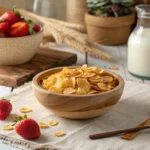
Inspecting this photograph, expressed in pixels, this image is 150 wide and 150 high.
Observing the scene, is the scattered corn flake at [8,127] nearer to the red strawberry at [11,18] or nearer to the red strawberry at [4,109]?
the red strawberry at [4,109]

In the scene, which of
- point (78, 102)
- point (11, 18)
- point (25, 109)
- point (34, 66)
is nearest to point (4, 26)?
point (11, 18)

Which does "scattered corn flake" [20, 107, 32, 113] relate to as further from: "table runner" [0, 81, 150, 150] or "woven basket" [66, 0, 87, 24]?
"woven basket" [66, 0, 87, 24]

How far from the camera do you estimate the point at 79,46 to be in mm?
1416

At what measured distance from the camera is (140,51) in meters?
1.22

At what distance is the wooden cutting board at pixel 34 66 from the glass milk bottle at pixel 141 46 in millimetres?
227

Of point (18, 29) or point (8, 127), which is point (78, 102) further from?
point (18, 29)

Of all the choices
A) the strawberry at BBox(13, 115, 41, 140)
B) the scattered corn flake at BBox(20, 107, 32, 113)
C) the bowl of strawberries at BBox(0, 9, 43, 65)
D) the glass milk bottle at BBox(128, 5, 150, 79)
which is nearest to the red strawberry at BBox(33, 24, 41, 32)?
the bowl of strawberries at BBox(0, 9, 43, 65)

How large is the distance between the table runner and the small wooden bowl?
0.03 metres

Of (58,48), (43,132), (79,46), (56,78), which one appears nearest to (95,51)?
(79,46)

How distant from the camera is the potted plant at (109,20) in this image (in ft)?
5.01

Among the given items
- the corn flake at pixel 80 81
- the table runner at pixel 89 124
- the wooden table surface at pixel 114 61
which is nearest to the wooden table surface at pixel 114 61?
the wooden table surface at pixel 114 61

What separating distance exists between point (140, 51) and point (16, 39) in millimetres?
351

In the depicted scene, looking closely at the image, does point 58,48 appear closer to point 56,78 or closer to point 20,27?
point 20,27

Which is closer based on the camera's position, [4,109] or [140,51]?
[4,109]
